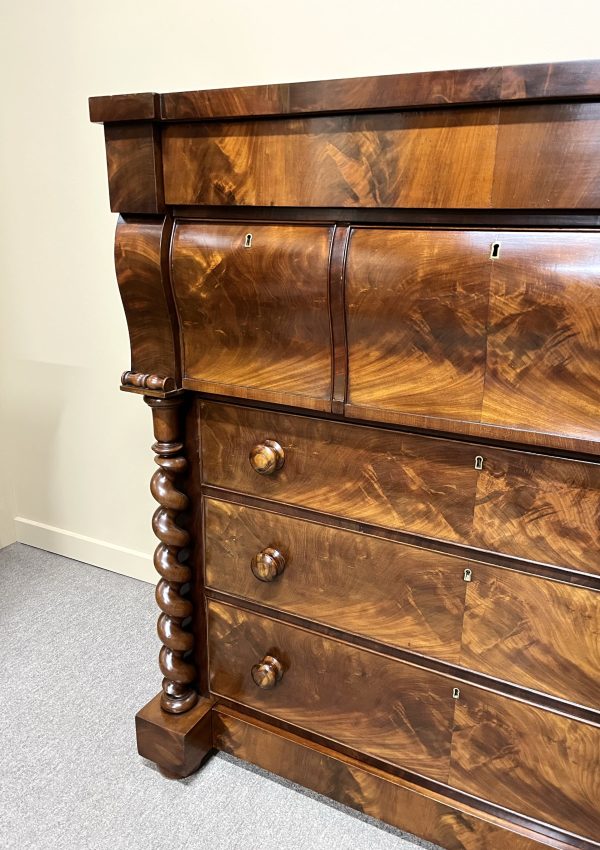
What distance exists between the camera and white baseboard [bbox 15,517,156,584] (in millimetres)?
2094

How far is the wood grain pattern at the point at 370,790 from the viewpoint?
3.63 ft

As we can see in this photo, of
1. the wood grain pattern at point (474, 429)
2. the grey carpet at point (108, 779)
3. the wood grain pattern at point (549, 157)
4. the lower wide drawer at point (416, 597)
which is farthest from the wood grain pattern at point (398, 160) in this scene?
the grey carpet at point (108, 779)

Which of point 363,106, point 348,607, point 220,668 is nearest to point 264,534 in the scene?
point 348,607

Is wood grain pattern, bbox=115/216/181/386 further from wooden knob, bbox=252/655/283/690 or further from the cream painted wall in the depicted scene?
the cream painted wall

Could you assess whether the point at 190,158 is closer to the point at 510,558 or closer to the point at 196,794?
the point at 510,558

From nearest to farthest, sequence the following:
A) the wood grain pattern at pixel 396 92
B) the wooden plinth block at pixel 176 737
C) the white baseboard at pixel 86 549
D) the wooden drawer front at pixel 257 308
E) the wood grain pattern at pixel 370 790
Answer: the wood grain pattern at pixel 396 92 < the wooden drawer front at pixel 257 308 < the wood grain pattern at pixel 370 790 < the wooden plinth block at pixel 176 737 < the white baseboard at pixel 86 549

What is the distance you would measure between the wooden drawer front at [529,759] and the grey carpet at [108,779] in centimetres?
27

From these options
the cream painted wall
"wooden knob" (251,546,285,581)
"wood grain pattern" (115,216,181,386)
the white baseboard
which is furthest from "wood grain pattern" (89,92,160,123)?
the white baseboard

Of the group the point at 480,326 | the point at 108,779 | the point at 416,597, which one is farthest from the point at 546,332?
the point at 108,779

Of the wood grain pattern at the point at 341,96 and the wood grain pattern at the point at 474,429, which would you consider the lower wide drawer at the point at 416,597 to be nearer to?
the wood grain pattern at the point at 474,429

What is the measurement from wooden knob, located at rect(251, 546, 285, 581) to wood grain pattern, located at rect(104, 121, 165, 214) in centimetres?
60

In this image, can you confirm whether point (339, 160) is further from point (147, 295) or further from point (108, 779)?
point (108, 779)

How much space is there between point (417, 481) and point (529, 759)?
0.47m

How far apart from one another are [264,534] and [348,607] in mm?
194
